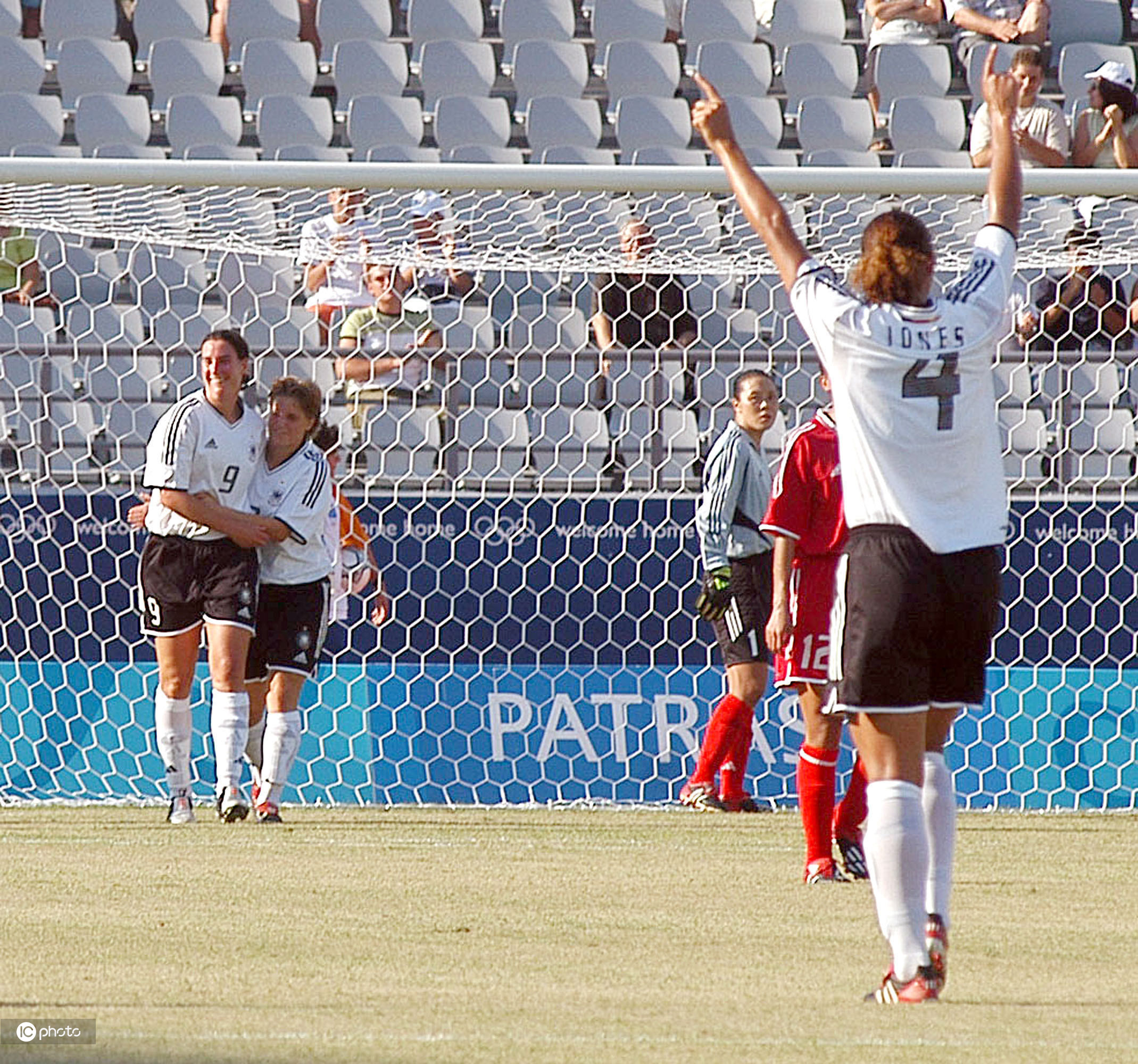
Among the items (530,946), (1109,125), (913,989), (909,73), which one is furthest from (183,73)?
(913,989)

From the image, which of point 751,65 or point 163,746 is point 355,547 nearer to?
point 163,746

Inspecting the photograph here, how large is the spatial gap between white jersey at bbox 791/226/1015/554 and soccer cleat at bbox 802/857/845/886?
8.50 ft

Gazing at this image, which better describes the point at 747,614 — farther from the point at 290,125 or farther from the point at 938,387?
the point at 290,125

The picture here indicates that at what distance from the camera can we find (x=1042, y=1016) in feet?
14.1

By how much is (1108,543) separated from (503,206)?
137 inches

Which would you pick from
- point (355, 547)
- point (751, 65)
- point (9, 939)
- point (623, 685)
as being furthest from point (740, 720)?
point (751, 65)

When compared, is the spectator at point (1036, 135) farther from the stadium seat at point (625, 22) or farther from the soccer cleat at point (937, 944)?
the soccer cleat at point (937, 944)

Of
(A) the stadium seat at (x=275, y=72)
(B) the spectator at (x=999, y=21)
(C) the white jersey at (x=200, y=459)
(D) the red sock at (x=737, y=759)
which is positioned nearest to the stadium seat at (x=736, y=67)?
(B) the spectator at (x=999, y=21)

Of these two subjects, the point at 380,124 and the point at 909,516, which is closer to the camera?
the point at 909,516

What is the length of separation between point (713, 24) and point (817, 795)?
1034 cm

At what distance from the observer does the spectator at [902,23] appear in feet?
53.0

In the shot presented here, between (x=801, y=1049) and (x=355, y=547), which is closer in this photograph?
(x=801, y=1049)

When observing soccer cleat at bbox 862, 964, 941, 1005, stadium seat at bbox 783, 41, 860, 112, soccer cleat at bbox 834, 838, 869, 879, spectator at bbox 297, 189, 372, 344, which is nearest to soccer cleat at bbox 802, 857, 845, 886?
soccer cleat at bbox 834, 838, 869, 879

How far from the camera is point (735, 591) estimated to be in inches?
384
